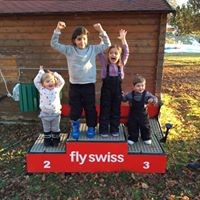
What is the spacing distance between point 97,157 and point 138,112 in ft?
3.82

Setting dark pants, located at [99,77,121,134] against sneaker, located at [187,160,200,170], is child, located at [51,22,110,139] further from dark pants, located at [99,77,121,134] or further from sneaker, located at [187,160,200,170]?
sneaker, located at [187,160,200,170]

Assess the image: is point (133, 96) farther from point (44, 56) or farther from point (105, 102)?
point (44, 56)

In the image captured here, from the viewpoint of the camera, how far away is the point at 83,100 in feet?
19.0

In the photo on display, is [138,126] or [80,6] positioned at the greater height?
[80,6]

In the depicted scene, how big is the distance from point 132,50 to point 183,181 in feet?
11.4

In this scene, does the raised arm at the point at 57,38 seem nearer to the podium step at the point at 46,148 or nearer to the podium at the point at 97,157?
the podium at the point at 97,157

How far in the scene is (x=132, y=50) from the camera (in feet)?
25.5

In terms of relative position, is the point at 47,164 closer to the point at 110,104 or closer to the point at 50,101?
the point at 50,101

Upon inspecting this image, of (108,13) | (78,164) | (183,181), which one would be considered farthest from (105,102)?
(108,13)

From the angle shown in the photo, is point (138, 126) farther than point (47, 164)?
Yes

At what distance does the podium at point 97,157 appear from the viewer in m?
5.62

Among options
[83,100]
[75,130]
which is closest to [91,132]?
[75,130]

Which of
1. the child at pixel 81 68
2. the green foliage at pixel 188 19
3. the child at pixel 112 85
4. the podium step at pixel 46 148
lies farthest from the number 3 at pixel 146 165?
the green foliage at pixel 188 19

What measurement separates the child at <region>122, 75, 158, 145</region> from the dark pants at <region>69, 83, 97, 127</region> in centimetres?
64
